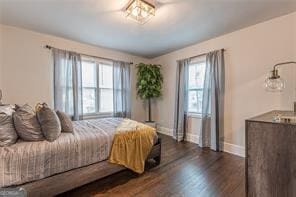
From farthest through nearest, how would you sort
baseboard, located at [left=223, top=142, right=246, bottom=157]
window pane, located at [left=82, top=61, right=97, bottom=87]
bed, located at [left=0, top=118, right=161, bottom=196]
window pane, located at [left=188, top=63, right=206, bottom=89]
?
1. window pane, located at [left=82, top=61, right=97, bottom=87]
2. window pane, located at [left=188, top=63, right=206, bottom=89]
3. baseboard, located at [left=223, top=142, right=246, bottom=157]
4. bed, located at [left=0, top=118, right=161, bottom=196]

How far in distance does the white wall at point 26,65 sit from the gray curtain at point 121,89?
4.19 feet

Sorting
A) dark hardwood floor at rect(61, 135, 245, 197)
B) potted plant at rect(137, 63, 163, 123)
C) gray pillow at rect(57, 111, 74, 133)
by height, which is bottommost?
dark hardwood floor at rect(61, 135, 245, 197)

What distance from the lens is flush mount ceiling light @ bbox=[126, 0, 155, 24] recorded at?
2346 millimetres

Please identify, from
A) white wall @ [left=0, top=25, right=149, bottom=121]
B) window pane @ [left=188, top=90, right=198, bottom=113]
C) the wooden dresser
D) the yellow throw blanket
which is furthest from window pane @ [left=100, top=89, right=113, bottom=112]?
the wooden dresser

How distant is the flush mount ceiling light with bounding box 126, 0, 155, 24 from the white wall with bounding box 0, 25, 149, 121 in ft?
6.62

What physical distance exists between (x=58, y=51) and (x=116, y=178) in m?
2.87

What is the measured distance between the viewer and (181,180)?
2410 mm

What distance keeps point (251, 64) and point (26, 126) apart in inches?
143

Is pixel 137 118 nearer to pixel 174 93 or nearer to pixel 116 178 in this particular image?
pixel 174 93

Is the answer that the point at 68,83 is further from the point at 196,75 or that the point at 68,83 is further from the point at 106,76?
the point at 196,75

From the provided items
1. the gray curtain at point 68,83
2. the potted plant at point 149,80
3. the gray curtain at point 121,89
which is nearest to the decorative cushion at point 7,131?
the gray curtain at point 68,83

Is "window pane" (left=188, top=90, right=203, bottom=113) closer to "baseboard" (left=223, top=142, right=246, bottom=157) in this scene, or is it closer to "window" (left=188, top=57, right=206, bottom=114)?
"window" (left=188, top=57, right=206, bottom=114)

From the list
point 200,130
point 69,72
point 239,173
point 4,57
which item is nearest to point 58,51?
point 69,72

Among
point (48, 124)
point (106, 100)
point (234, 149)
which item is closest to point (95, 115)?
point (106, 100)
